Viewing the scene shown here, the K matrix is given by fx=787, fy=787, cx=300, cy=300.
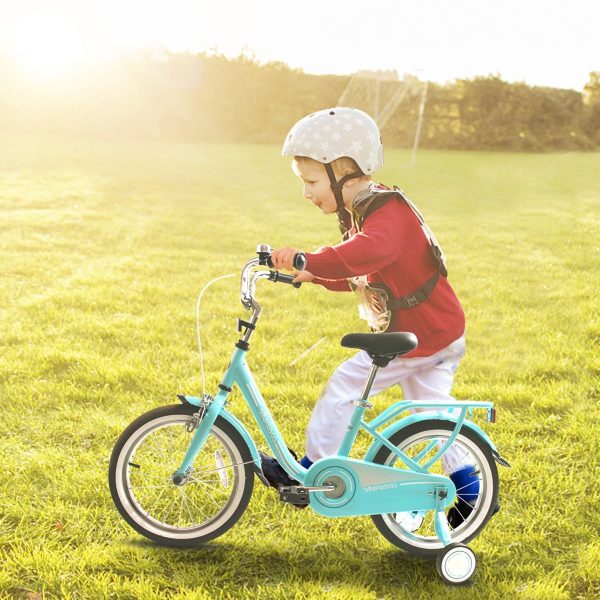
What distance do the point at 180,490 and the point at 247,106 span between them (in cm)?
2507

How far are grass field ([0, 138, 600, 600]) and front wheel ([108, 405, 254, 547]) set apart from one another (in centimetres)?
10

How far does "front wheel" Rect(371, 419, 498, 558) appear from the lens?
3.19 metres

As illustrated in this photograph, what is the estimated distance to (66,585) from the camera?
122 inches

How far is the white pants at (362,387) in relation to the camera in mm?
3379

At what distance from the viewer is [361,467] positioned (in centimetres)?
317

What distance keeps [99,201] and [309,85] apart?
16.1 m

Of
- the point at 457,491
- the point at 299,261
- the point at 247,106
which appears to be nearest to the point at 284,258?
the point at 299,261

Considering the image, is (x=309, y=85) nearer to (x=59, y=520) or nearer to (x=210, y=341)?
(x=210, y=341)

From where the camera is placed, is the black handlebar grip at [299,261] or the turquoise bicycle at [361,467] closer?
the black handlebar grip at [299,261]

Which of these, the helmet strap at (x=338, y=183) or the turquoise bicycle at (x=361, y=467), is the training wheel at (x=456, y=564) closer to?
the turquoise bicycle at (x=361, y=467)

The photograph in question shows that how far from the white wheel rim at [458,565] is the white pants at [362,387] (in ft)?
1.20

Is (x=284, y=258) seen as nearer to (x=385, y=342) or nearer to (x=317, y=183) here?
(x=385, y=342)

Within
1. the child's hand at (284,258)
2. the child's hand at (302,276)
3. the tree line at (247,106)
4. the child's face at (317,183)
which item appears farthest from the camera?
the tree line at (247,106)

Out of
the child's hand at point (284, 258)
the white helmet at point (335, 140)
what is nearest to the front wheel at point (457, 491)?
the child's hand at point (284, 258)
